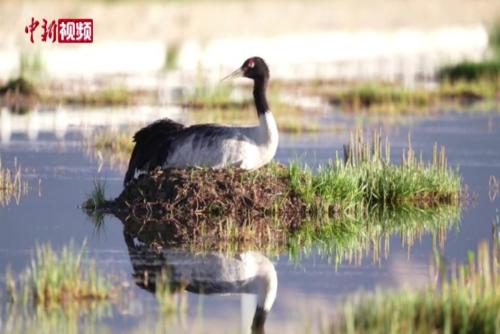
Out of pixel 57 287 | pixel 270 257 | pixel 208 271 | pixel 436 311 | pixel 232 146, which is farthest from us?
pixel 232 146

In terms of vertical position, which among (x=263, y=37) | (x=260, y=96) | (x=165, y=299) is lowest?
(x=165, y=299)

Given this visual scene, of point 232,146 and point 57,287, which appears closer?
point 57,287

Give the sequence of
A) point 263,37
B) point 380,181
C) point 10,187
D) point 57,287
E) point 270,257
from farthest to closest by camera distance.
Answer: point 263,37 < point 10,187 < point 380,181 < point 270,257 < point 57,287

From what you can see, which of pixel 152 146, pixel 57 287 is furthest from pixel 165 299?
pixel 152 146

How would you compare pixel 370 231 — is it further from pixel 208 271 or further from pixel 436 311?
pixel 436 311

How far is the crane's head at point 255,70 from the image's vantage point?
1760 cm

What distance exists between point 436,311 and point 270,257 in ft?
12.5

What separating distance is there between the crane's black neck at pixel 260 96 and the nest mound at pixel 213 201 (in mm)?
783

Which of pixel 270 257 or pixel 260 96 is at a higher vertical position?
pixel 260 96

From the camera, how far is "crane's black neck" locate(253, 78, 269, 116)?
17047 mm

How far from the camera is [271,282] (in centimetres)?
1336

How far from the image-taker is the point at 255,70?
57.9ft

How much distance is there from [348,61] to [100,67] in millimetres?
8659

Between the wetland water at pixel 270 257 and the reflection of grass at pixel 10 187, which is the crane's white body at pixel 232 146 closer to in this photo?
the wetland water at pixel 270 257
